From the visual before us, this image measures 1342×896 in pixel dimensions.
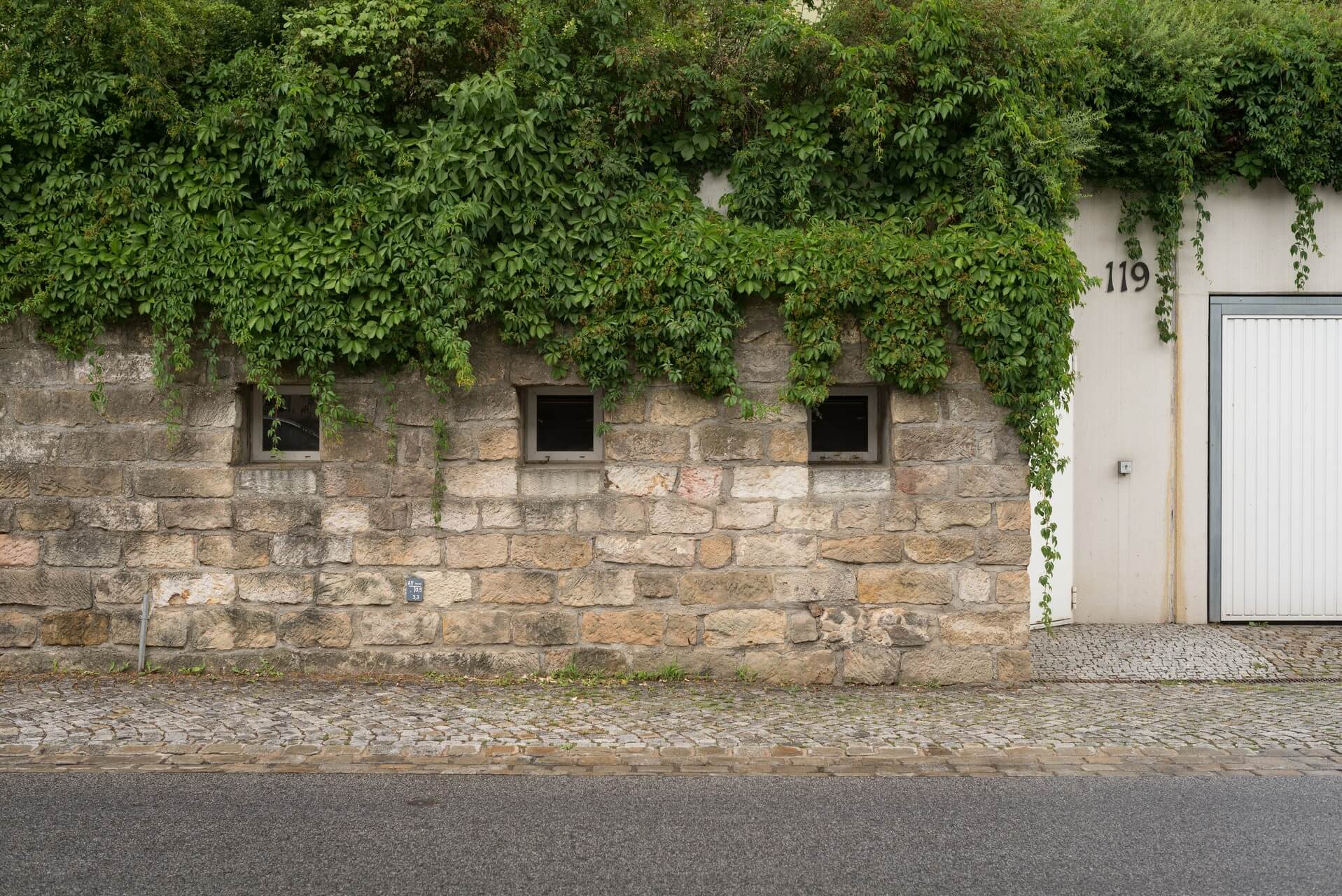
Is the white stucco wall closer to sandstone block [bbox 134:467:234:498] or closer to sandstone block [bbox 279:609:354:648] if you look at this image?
sandstone block [bbox 279:609:354:648]

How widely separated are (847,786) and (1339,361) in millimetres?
6748

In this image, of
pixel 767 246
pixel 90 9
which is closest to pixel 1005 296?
pixel 767 246

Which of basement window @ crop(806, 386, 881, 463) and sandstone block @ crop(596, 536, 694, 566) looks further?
basement window @ crop(806, 386, 881, 463)

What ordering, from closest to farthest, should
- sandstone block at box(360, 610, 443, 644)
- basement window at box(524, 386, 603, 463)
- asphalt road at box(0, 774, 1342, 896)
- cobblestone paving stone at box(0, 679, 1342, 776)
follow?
1. asphalt road at box(0, 774, 1342, 896)
2. cobblestone paving stone at box(0, 679, 1342, 776)
3. sandstone block at box(360, 610, 443, 644)
4. basement window at box(524, 386, 603, 463)

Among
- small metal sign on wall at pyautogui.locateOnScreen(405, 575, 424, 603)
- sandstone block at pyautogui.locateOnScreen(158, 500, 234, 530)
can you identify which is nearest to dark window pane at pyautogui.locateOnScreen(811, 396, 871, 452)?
small metal sign on wall at pyautogui.locateOnScreen(405, 575, 424, 603)

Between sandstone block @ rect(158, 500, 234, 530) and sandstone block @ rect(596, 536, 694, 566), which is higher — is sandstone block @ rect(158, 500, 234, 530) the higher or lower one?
the higher one

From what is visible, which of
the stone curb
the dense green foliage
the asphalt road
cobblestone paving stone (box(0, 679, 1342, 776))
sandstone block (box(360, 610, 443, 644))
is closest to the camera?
the asphalt road

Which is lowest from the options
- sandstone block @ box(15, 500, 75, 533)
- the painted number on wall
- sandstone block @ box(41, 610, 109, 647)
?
sandstone block @ box(41, 610, 109, 647)

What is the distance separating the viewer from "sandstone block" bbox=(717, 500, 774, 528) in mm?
7645

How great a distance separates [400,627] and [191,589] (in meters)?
1.48

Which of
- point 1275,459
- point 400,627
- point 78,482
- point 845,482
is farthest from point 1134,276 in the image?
point 78,482

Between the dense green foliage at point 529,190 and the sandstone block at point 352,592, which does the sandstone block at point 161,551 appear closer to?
the sandstone block at point 352,592

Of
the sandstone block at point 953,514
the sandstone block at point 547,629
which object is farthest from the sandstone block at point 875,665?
the sandstone block at point 547,629

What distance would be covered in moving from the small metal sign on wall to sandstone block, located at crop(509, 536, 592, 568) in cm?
67
